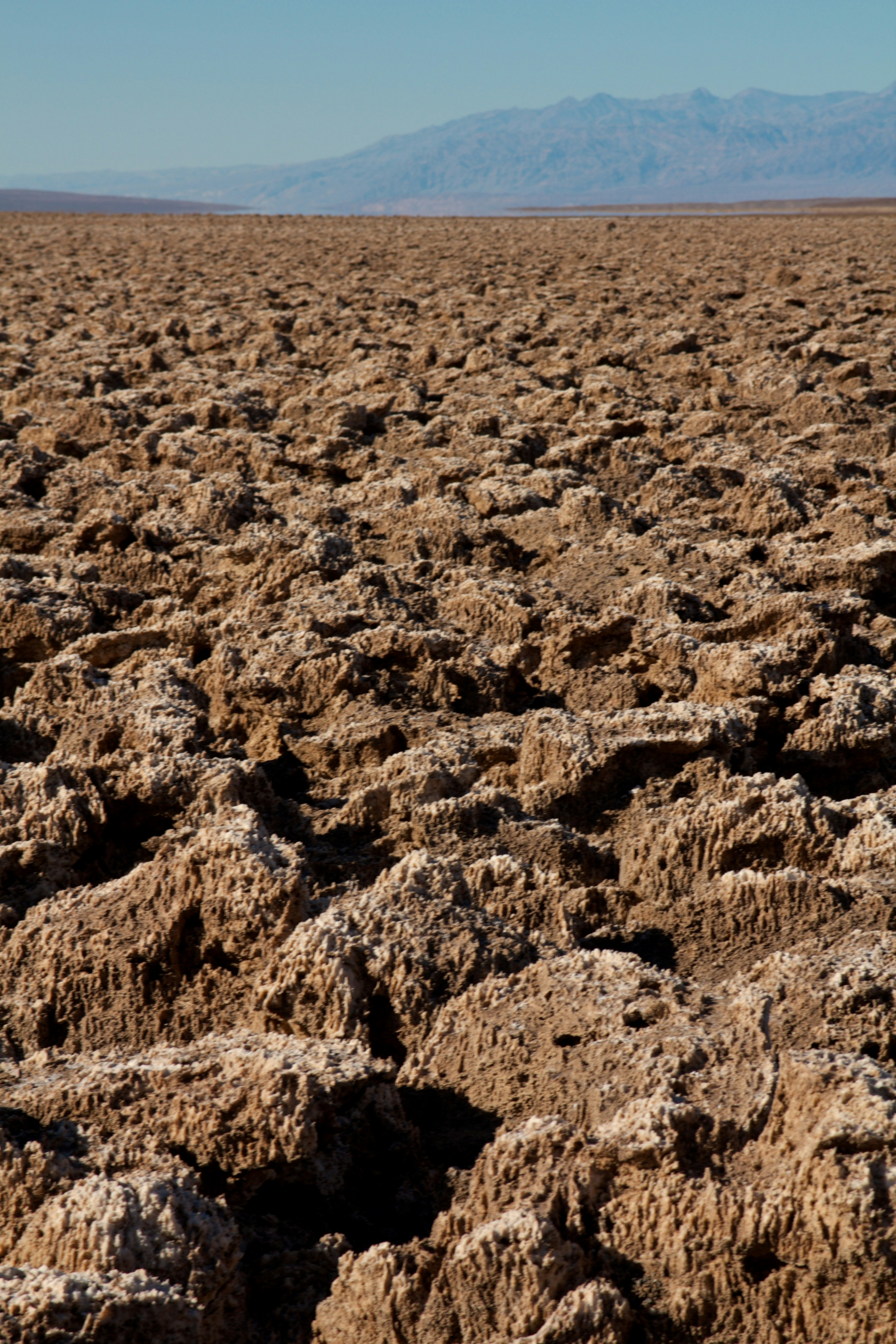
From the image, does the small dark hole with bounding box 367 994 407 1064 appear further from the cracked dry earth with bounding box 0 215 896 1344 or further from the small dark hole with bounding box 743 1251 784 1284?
the small dark hole with bounding box 743 1251 784 1284

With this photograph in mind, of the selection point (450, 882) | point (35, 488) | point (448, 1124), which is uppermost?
point (35, 488)

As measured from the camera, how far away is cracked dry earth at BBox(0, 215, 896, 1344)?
50.9 inches

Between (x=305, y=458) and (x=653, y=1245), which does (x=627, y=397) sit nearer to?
(x=305, y=458)

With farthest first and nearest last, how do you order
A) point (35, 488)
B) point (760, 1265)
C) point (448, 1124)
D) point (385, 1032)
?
point (35, 488) → point (385, 1032) → point (448, 1124) → point (760, 1265)

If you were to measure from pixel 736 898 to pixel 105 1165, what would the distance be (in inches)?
43.9

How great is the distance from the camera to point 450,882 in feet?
6.39

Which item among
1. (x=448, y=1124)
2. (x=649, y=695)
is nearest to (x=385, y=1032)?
(x=448, y=1124)

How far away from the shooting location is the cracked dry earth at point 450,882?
1.29 metres

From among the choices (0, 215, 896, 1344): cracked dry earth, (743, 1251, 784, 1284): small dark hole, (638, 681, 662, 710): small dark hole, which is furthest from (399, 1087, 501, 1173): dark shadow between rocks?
(638, 681, 662, 710): small dark hole

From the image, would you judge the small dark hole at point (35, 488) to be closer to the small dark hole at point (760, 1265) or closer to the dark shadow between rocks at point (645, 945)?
the dark shadow between rocks at point (645, 945)

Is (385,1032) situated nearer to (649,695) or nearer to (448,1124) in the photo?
(448,1124)

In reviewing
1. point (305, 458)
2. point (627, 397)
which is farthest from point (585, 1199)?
point (627, 397)

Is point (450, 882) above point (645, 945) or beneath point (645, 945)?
above

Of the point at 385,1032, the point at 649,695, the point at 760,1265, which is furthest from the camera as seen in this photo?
the point at 649,695
